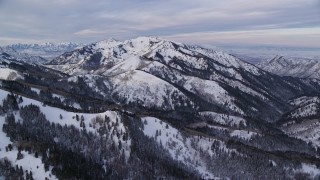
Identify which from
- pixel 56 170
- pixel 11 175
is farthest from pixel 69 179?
pixel 11 175

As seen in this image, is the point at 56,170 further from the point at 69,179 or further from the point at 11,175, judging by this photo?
the point at 11,175

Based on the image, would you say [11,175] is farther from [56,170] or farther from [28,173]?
[56,170]

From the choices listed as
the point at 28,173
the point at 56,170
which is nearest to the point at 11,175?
the point at 28,173
